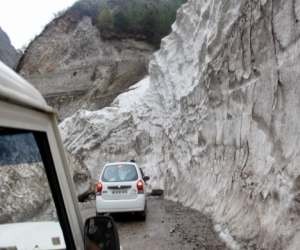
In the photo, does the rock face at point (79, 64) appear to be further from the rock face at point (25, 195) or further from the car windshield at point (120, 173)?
the rock face at point (25, 195)

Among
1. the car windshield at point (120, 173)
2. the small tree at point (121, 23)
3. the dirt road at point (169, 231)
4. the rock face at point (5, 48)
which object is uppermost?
the small tree at point (121, 23)

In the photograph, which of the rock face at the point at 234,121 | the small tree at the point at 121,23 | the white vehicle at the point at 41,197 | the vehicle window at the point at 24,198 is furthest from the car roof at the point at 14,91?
the small tree at the point at 121,23

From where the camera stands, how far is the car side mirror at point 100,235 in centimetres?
220

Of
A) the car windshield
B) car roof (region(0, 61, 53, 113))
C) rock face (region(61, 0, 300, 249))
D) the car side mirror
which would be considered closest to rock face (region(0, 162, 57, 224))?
the car side mirror

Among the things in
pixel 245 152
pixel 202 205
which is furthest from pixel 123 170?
pixel 245 152

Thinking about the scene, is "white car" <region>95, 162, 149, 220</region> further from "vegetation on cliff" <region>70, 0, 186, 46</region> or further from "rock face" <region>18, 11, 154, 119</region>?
"vegetation on cliff" <region>70, 0, 186, 46</region>

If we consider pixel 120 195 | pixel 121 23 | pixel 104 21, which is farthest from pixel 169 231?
pixel 104 21

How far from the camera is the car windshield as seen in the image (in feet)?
39.8

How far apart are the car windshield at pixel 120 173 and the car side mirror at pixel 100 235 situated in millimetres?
9834

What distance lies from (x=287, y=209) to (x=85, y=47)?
105ft

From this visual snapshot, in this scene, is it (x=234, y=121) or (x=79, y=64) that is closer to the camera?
(x=234, y=121)

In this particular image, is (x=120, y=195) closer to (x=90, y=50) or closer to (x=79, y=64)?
(x=79, y=64)

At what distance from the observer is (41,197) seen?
2205 mm

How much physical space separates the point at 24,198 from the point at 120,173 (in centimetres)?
1014
